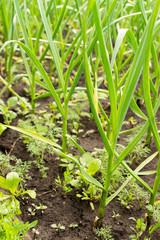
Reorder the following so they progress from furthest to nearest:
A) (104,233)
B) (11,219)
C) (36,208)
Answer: (36,208), (104,233), (11,219)

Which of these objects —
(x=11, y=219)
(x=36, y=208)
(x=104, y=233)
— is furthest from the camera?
(x=36, y=208)

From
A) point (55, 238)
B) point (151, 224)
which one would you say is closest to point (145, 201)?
→ point (151, 224)

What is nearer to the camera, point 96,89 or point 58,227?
point 58,227

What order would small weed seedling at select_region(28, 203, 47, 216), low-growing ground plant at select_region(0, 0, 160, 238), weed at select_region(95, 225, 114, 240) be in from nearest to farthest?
low-growing ground plant at select_region(0, 0, 160, 238), weed at select_region(95, 225, 114, 240), small weed seedling at select_region(28, 203, 47, 216)

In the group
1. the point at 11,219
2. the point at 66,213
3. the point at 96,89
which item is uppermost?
the point at 96,89

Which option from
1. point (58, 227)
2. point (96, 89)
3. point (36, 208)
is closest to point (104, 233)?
point (58, 227)

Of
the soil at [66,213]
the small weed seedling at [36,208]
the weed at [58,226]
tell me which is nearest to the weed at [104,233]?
the soil at [66,213]

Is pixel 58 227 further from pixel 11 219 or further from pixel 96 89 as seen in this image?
pixel 96 89

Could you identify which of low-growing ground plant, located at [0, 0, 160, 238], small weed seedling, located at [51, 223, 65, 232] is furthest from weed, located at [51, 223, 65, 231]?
→ low-growing ground plant, located at [0, 0, 160, 238]

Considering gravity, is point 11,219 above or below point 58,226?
above

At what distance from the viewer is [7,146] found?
1633 millimetres

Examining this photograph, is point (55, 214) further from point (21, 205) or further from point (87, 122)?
point (87, 122)

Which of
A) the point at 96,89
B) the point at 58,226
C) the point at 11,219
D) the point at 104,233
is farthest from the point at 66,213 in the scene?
the point at 96,89

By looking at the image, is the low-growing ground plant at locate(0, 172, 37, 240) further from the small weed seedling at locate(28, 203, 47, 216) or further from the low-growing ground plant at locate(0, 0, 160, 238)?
the low-growing ground plant at locate(0, 0, 160, 238)
